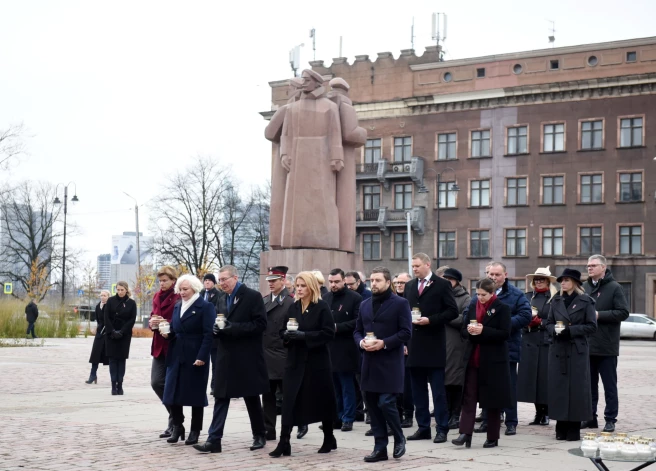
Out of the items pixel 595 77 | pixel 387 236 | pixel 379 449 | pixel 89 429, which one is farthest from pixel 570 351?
pixel 387 236

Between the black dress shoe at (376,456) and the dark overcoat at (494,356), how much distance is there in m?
1.53

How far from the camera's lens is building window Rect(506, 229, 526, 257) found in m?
67.7

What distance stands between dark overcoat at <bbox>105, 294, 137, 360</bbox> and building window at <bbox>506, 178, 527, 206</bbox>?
50.7 metres

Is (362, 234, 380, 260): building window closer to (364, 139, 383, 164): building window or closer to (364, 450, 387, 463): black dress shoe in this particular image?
(364, 139, 383, 164): building window

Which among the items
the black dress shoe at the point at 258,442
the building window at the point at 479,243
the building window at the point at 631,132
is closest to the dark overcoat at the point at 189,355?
the black dress shoe at the point at 258,442

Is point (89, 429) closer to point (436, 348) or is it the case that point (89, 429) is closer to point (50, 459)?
point (50, 459)

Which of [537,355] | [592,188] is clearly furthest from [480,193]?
[537,355]

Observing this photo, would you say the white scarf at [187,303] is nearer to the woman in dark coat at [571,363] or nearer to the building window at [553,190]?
the woman in dark coat at [571,363]

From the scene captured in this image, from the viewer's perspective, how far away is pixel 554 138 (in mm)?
66938

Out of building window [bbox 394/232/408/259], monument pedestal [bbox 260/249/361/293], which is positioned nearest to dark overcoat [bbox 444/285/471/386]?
monument pedestal [bbox 260/249/361/293]

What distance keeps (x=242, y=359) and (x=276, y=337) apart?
1.61 m

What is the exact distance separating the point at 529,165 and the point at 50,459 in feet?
195

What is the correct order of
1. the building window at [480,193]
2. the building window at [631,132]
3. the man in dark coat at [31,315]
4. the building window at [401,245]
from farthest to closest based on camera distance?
1. the building window at [401,245]
2. the building window at [480,193]
3. the building window at [631,132]
4. the man in dark coat at [31,315]

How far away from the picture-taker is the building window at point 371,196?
7306 cm
